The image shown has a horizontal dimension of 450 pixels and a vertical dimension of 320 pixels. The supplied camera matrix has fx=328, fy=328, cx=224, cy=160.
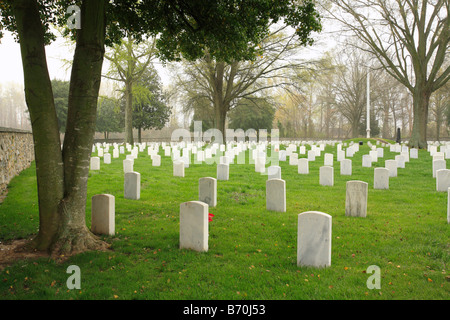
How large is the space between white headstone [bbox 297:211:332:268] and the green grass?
0.16 m

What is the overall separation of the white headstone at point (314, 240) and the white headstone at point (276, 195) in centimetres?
284

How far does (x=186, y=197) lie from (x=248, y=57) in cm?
391

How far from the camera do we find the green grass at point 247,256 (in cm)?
377

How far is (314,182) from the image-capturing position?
36.0ft

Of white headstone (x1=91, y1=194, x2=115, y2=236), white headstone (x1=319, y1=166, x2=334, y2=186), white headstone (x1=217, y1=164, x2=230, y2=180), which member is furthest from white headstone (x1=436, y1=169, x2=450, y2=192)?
white headstone (x1=91, y1=194, x2=115, y2=236)

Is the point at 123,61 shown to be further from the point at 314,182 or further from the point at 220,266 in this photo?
the point at 220,266

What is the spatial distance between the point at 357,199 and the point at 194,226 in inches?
146

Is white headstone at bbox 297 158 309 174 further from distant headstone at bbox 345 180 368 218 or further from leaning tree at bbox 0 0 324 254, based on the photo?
leaning tree at bbox 0 0 324 254

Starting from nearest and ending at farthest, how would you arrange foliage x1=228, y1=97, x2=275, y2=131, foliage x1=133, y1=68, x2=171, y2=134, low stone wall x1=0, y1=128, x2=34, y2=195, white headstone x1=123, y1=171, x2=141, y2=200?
white headstone x1=123, y1=171, x2=141, y2=200
low stone wall x1=0, y1=128, x2=34, y2=195
foliage x1=133, y1=68, x2=171, y2=134
foliage x1=228, y1=97, x2=275, y2=131

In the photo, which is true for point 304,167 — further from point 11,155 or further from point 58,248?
point 11,155

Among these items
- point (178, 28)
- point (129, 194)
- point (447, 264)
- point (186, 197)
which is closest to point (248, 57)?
point (178, 28)

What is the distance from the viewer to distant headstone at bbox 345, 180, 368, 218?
6.84 m

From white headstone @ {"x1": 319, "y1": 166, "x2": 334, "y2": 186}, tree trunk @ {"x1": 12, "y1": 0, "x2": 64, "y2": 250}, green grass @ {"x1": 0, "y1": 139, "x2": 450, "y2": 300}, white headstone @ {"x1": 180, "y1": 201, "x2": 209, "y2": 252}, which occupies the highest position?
tree trunk @ {"x1": 12, "y1": 0, "x2": 64, "y2": 250}

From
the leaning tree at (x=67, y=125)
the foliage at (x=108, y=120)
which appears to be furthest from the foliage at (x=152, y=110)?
the leaning tree at (x=67, y=125)
